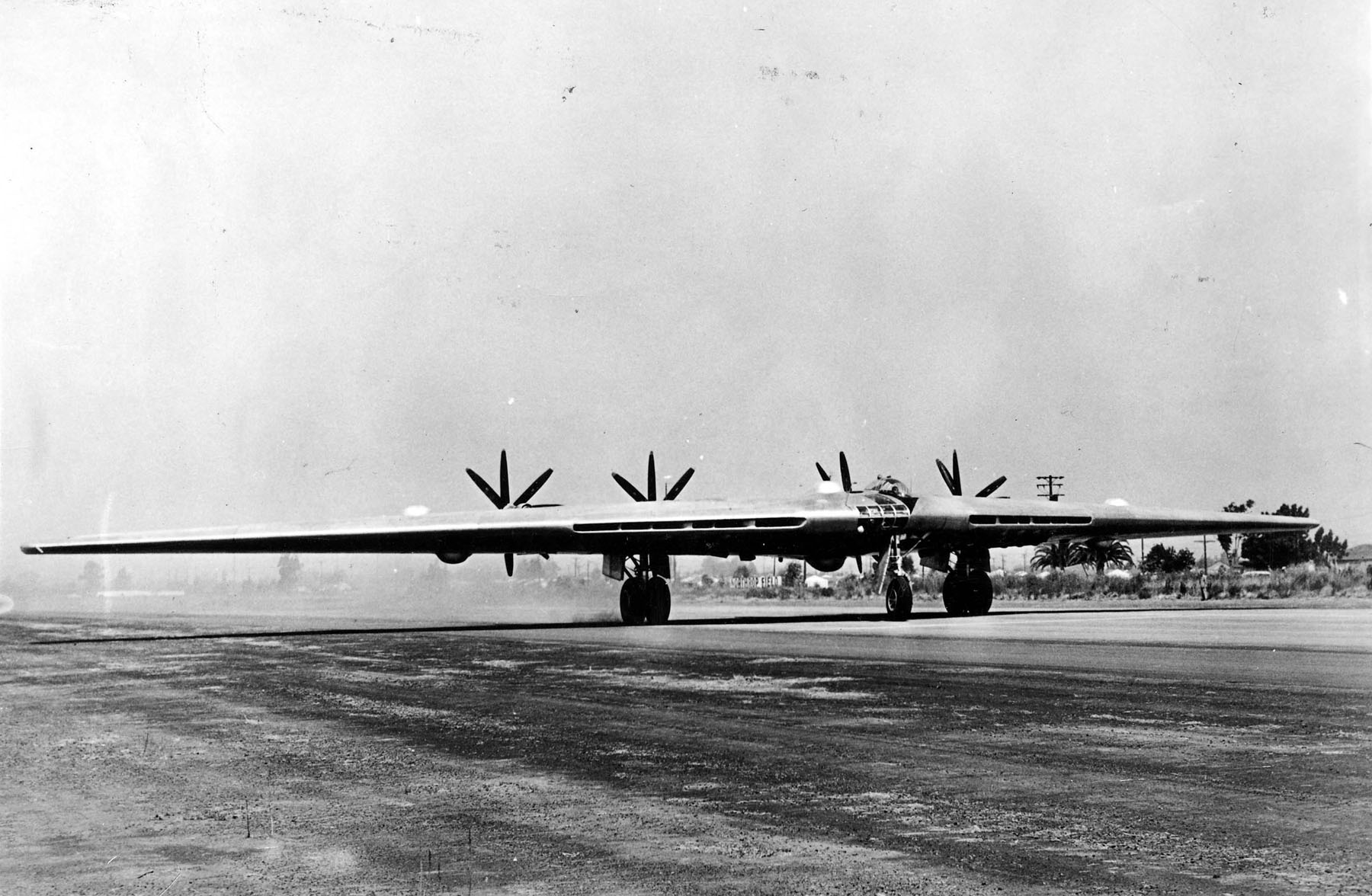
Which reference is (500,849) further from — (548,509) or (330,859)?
(548,509)

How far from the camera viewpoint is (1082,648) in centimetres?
2052

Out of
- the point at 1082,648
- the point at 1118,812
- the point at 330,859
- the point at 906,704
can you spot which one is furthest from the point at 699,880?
the point at 1082,648

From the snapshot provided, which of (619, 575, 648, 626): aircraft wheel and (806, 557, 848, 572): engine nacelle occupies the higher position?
(806, 557, 848, 572): engine nacelle

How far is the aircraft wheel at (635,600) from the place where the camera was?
114 ft

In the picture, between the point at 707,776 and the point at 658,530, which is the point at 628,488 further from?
the point at 707,776

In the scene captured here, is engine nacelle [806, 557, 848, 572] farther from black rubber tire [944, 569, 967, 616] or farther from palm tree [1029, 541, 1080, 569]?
palm tree [1029, 541, 1080, 569]

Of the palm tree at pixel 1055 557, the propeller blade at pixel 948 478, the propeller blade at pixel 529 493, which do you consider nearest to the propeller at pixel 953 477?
the propeller blade at pixel 948 478

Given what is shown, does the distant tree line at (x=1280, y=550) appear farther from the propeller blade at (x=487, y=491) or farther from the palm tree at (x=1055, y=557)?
the propeller blade at (x=487, y=491)

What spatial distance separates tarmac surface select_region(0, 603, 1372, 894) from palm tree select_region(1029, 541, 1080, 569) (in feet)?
257

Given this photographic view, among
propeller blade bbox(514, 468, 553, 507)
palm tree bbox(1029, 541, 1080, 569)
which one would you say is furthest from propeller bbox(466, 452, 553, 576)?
palm tree bbox(1029, 541, 1080, 569)

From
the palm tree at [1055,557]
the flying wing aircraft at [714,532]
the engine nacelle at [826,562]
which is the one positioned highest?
the flying wing aircraft at [714,532]

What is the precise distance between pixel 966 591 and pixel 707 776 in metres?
28.9

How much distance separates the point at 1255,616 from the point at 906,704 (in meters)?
22.5

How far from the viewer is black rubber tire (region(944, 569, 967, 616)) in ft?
120
